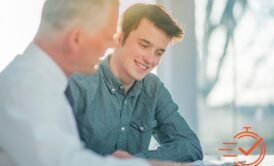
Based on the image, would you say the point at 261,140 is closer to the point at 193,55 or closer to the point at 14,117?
the point at 193,55

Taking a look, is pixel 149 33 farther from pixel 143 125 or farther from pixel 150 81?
pixel 143 125

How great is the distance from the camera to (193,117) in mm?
2416

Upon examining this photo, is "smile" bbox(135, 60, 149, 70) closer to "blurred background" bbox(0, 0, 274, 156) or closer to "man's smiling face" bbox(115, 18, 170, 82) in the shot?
"man's smiling face" bbox(115, 18, 170, 82)

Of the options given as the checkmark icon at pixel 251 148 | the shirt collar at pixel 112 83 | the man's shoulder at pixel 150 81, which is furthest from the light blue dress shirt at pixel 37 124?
the checkmark icon at pixel 251 148

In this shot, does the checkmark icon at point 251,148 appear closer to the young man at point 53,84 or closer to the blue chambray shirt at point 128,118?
the blue chambray shirt at point 128,118

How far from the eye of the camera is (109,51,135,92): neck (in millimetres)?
1481

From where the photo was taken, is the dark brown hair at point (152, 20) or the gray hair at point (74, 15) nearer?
the gray hair at point (74, 15)

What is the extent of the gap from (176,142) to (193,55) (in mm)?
1051

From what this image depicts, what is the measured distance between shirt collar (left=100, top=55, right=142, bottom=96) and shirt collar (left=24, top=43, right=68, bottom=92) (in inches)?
28.6

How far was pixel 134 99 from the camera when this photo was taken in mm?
1489

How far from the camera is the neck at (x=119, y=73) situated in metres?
1.48

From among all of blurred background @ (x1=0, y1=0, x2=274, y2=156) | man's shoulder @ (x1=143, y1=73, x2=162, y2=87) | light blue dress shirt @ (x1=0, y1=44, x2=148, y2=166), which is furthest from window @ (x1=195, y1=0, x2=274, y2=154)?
light blue dress shirt @ (x1=0, y1=44, x2=148, y2=166)

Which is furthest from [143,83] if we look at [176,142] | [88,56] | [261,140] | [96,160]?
[261,140]

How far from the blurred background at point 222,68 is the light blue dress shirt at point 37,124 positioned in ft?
5.74
